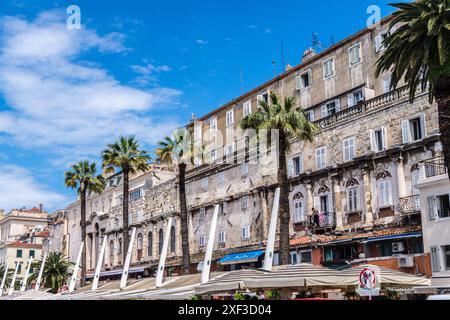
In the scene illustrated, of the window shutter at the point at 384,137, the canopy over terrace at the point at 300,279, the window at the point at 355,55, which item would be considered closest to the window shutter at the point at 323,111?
the window at the point at 355,55

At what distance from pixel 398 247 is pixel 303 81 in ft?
67.3

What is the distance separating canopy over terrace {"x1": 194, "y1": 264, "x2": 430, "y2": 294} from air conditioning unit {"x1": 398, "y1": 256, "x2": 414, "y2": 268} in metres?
9.62

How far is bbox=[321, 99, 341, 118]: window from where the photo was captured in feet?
157

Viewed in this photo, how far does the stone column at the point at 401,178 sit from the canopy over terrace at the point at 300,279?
13.2 metres

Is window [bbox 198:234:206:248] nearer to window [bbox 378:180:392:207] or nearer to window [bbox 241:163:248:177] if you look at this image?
window [bbox 241:163:248:177]

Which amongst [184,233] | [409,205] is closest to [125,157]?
[184,233]

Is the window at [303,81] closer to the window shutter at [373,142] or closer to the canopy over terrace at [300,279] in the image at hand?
the window shutter at [373,142]

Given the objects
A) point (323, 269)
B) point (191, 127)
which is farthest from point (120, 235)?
point (323, 269)

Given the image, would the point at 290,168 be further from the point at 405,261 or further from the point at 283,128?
the point at 405,261

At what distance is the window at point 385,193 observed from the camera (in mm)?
38688

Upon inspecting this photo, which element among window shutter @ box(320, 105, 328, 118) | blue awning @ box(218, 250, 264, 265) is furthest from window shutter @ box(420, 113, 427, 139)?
blue awning @ box(218, 250, 264, 265)

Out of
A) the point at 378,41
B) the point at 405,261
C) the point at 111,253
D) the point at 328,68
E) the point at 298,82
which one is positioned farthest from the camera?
the point at 111,253

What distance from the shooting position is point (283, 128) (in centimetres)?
3612

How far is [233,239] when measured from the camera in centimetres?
5294
